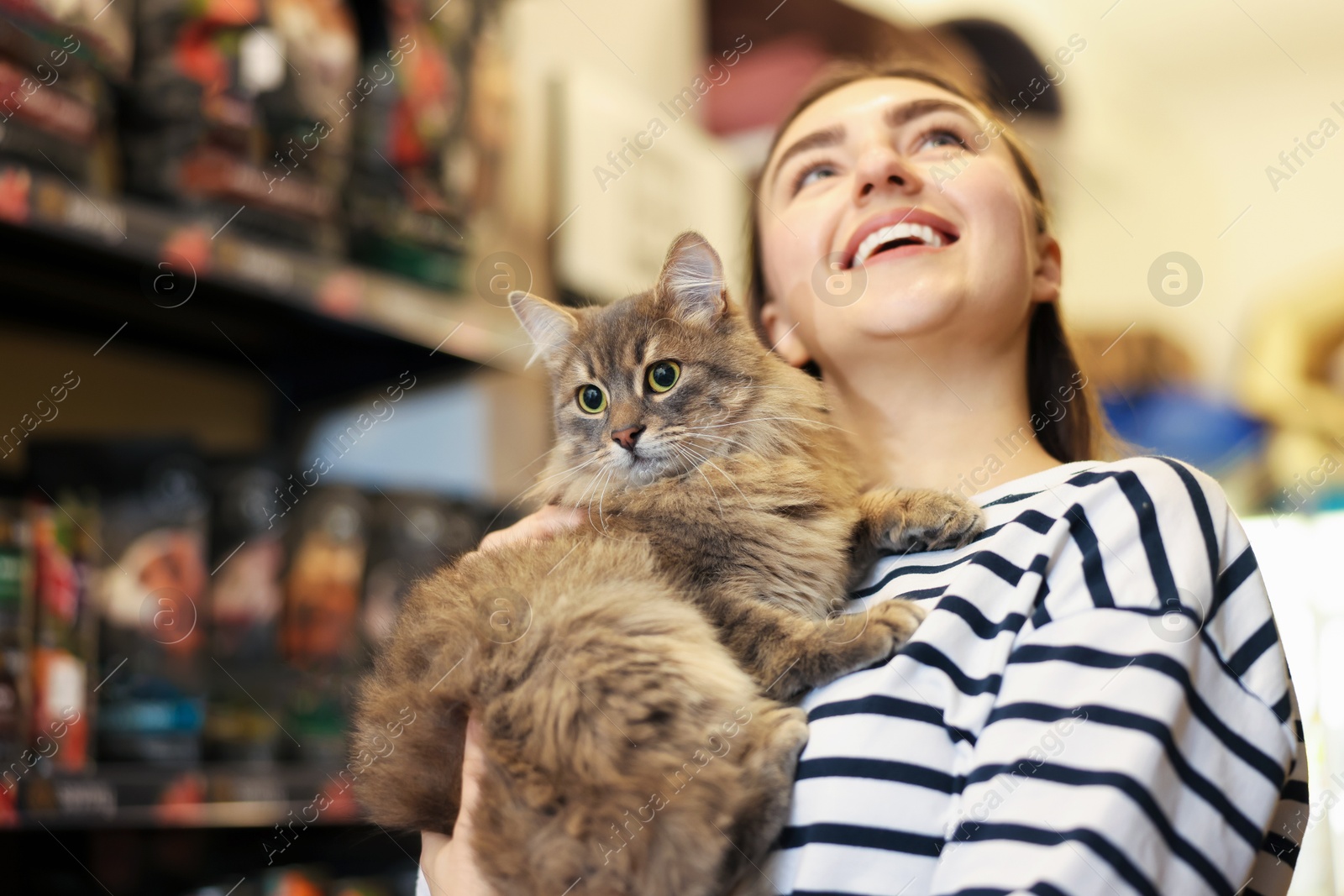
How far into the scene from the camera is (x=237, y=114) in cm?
184

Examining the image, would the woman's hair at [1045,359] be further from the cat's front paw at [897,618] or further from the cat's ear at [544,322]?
the cat's front paw at [897,618]

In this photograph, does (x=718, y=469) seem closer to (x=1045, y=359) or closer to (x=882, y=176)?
(x=882, y=176)

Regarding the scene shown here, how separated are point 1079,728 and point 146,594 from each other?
1.65 meters

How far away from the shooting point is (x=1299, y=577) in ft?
11.4

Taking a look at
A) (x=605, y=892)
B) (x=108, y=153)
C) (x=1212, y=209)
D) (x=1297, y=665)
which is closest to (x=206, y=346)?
(x=108, y=153)

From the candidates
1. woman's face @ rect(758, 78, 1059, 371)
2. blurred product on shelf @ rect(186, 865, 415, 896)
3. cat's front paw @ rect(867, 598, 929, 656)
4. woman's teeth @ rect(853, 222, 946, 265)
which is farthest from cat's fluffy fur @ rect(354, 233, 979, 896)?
blurred product on shelf @ rect(186, 865, 415, 896)


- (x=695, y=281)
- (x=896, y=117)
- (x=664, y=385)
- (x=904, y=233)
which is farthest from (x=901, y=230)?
(x=664, y=385)

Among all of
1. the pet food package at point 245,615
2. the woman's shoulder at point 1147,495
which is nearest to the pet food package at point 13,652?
the pet food package at point 245,615

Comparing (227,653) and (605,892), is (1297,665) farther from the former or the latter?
(227,653)

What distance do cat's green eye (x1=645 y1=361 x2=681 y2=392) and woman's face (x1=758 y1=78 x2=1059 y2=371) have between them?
0.27m

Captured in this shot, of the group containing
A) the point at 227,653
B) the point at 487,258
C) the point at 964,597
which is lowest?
the point at 964,597

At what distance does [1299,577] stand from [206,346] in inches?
145

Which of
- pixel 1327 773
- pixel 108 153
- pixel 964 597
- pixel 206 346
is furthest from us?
pixel 1327 773

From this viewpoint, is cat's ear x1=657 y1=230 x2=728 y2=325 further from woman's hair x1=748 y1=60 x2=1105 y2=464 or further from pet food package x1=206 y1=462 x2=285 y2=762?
pet food package x1=206 y1=462 x2=285 y2=762
